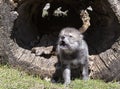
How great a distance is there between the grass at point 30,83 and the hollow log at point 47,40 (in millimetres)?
210

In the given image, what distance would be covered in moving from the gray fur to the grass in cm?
26

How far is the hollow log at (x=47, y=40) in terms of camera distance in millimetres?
6420

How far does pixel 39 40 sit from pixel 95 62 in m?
1.50

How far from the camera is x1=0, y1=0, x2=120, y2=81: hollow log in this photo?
6.42 m

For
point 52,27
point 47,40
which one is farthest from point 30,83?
point 52,27

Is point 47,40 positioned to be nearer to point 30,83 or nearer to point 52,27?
point 52,27

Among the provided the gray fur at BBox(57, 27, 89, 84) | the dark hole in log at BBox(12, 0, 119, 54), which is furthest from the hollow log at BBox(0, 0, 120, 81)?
the gray fur at BBox(57, 27, 89, 84)

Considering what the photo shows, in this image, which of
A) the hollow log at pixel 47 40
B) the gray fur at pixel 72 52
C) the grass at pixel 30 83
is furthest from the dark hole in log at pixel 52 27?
the grass at pixel 30 83

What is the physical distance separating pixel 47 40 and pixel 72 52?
48.4 inches

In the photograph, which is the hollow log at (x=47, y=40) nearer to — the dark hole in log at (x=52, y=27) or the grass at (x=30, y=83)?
the dark hole in log at (x=52, y=27)

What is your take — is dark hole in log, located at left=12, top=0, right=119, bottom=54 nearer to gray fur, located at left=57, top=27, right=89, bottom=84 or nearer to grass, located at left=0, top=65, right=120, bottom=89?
gray fur, located at left=57, top=27, right=89, bottom=84

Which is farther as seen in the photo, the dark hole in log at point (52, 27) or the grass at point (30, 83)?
the dark hole in log at point (52, 27)

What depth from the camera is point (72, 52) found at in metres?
6.62

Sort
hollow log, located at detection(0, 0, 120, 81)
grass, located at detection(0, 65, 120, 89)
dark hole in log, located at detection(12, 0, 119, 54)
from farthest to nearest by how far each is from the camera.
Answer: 1. dark hole in log, located at detection(12, 0, 119, 54)
2. hollow log, located at detection(0, 0, 120, 81)
3. grass, located at detection(0, 65, 120, 89)
